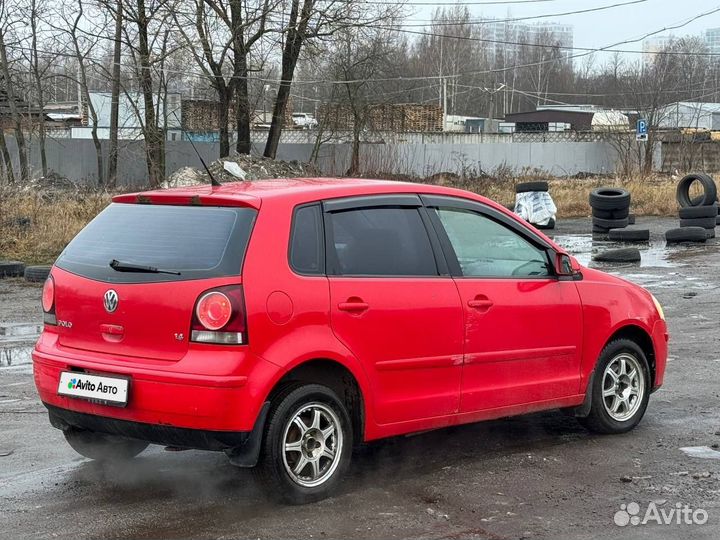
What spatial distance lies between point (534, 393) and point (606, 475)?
67 cm

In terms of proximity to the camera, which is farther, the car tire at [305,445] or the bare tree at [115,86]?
the bare tree at [115,86]

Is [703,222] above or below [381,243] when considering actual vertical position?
below

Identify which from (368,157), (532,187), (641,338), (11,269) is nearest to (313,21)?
(368,157)

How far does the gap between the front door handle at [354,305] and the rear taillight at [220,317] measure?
586 millimetres

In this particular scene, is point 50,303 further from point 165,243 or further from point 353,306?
point 353,306

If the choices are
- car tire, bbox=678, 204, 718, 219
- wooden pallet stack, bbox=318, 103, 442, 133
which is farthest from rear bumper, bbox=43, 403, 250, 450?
wooden pallet stack, bbox=318, 103, 442, 133

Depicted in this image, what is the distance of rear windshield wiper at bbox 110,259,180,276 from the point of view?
16.0 ft

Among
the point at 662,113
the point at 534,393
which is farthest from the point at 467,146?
the point at 534,393

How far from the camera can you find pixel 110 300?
496cm

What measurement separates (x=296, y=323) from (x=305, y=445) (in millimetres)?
632

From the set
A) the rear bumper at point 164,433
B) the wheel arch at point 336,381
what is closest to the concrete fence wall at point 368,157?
the rear bumper at point 164,433

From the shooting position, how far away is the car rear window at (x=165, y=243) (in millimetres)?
4805

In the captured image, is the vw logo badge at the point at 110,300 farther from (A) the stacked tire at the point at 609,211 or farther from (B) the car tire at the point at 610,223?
(B) the car tire at the point at 610,223

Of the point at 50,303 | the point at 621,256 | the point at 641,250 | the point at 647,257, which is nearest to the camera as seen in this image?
the point at 50,303
